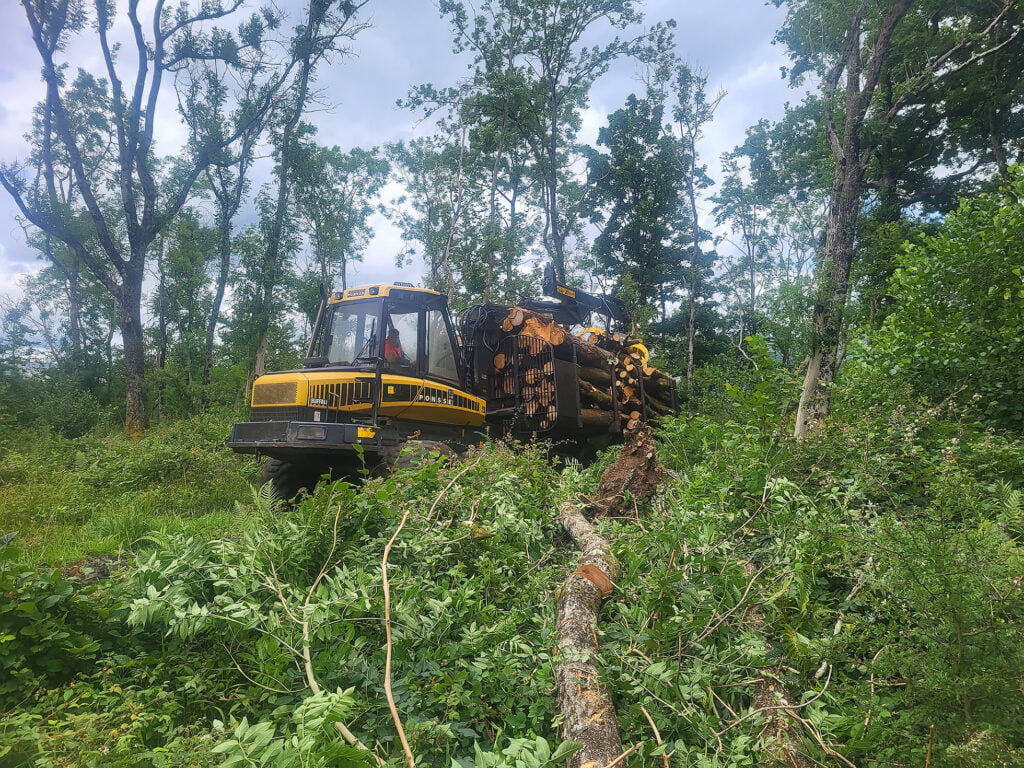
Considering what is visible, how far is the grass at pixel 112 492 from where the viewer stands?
527 cm

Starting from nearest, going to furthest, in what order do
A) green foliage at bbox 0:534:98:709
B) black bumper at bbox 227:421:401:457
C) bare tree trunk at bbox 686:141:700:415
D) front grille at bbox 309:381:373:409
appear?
green foliage at bbox 0:534:98:709, black bumper at bbox 227:421:401:457, front grille at bbox 309:381:373:409, bare tree trunk at bbox 686:141:700:415

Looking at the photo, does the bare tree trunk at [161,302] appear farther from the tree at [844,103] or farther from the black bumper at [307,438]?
the tree at [844,103]

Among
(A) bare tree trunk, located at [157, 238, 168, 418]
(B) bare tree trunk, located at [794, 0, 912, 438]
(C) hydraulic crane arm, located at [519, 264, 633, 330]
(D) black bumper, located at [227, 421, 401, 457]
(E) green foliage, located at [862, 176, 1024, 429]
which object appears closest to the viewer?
(E) green foliage, located at [862, 176, 1024, 429]

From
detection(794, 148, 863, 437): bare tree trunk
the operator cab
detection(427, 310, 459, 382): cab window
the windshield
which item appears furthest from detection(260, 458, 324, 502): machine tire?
detection(794, 148, 863, 437): bare tree trunk

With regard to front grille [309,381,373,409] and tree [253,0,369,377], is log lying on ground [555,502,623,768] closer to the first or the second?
front grille [309,381,373,409]

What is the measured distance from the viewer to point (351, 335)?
→ 7863mm

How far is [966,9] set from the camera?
51.9 ft

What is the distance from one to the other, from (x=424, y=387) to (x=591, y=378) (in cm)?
457

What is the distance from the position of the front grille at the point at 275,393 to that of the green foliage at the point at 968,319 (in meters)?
6.54

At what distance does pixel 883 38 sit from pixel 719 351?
638 inches

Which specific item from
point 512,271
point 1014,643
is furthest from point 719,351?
point 1014,643

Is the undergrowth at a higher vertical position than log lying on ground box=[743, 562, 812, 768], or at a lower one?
higher

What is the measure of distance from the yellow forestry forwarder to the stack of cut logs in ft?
0.08

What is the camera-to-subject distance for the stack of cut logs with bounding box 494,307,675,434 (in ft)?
31.7
